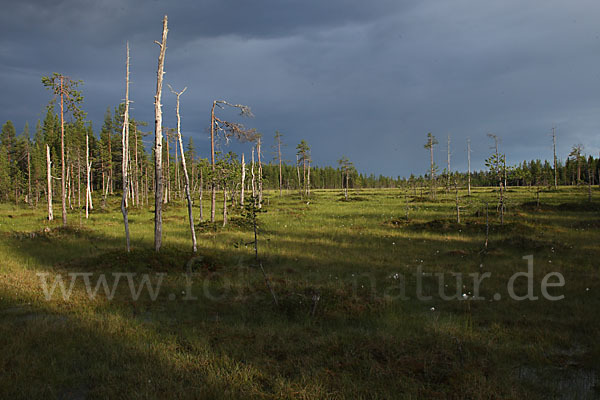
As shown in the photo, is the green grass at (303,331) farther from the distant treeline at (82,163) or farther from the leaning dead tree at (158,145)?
the distant treeline at (82,163)

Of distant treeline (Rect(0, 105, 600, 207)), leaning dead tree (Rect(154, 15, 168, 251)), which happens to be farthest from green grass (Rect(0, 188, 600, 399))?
distant treeline (Rect(0, 105, 600, 207))

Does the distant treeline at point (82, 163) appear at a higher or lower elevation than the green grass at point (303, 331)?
higher

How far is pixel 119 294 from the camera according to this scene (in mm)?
9008

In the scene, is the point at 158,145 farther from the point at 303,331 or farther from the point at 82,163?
the point at 82,163

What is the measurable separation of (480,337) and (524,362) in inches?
34.3

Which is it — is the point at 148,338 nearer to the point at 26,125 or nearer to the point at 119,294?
the point at 119,294

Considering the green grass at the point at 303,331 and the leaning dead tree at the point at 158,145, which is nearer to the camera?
the green grass at the point at 303,331

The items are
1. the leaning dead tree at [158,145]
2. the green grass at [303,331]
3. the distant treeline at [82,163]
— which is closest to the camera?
the green grass at [303,331]

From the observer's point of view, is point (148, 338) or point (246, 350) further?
point (148, 338)

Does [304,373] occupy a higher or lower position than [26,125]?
lower

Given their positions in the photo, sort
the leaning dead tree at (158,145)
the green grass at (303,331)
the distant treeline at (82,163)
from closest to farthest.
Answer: the green grass at (303,331), the leaning dead tree at (158,145), the distant treeline at (82,163)

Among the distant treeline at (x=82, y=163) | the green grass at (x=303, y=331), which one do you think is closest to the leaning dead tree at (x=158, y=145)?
the green grass at (x=303, y=331)

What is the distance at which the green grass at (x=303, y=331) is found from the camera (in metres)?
4.50

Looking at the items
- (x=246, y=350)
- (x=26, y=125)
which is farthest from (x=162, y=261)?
(x=26, y=125)
